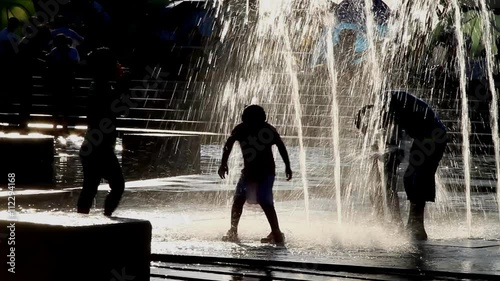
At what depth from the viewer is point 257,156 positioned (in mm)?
11227

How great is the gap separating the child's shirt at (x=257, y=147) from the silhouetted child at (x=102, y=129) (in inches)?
47.0

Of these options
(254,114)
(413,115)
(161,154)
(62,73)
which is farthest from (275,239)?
(62,73)

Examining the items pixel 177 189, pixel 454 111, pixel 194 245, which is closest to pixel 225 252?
pixel 194 245

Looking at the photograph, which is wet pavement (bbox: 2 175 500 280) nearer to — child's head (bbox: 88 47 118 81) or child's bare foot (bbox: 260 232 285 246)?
child's bare foot (bbox: 260 232 285 246)

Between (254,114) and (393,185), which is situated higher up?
(254,114)

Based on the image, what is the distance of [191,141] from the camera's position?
21266 mm

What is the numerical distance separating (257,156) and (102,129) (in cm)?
149

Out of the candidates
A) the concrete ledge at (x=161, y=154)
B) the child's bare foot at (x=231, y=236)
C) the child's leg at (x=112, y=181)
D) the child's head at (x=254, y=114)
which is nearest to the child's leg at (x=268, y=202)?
the child's bare foot at (x=231, y=236)

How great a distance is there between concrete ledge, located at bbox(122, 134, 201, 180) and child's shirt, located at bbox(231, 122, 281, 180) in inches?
302

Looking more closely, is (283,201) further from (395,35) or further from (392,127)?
(395,35)

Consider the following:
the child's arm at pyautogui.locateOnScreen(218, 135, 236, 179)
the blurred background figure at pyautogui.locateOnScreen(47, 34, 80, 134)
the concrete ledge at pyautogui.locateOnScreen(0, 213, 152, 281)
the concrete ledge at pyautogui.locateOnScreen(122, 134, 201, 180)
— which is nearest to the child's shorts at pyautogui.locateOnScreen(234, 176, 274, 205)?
the child's arm at pyautogui.locateOnScreen(218, 135, 236, 179)

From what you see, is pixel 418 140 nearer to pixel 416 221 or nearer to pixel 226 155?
pixel 416 221

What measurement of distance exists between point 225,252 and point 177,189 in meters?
6.53

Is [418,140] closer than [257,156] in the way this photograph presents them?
No
